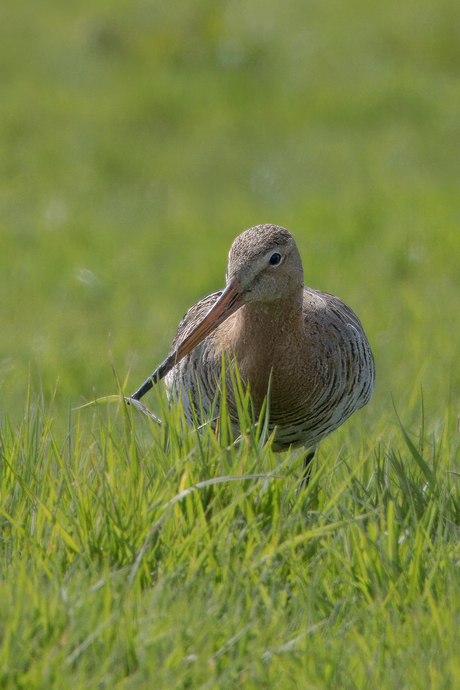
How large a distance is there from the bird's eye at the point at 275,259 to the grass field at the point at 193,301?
2.27 feet

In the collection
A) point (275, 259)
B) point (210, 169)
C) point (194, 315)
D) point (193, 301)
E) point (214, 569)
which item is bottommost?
point (214, 569)

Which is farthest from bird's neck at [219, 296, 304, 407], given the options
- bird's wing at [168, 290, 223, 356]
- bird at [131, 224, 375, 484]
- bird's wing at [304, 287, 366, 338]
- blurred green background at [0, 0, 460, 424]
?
blurred green background at [0, 0, 460, 424]

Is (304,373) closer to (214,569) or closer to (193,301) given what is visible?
(214,569)

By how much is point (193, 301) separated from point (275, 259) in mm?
4412

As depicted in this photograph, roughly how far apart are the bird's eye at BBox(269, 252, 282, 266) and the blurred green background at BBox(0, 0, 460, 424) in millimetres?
1140

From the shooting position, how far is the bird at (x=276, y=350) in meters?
3.41

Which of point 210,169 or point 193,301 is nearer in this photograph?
point 193,301

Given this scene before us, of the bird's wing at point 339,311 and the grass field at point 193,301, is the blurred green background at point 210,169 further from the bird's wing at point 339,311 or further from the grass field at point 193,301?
the bird's wing at point 339,311

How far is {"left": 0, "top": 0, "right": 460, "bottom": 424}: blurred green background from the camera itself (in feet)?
23.1

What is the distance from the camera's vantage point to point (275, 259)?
3459 millimetres

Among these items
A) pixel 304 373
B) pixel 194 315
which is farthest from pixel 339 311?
pixel 194 315

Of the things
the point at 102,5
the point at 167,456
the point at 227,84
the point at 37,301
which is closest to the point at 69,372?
the point at 37,301

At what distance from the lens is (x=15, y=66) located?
47.7ft

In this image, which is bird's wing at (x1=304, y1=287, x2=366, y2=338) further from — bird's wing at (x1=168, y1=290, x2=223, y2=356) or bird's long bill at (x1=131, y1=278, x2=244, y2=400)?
bird's long bill at (x1=131, y1=278, x2=244, y2=400)
